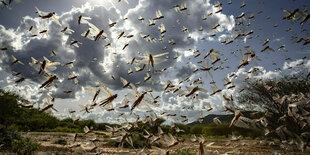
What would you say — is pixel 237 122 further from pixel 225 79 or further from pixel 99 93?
pixel 225 79

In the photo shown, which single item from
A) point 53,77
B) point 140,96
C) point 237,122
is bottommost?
point 237,122

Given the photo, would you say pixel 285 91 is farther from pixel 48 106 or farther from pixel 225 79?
pixel 48 106

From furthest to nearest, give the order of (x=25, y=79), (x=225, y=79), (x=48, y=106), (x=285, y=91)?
(x=285, y=91) < (x=225, y=79) < (x=25, y=79) < (x=48, y=106)

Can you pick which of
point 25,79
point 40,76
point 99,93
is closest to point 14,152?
point 25,79

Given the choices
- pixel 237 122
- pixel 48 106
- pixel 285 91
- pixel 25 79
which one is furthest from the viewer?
pixel 285 91

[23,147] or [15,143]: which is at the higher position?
[15,143]

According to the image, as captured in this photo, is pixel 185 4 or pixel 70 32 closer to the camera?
pixel 70 32

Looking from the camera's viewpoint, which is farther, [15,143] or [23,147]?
[15,143]

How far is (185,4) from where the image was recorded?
7.07 metres

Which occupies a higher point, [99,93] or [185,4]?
[185,4]

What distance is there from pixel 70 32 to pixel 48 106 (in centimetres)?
344

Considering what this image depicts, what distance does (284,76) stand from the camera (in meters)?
20.0

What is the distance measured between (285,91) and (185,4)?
1688cm

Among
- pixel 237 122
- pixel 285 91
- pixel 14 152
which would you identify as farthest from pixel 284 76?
pixel 14 152
